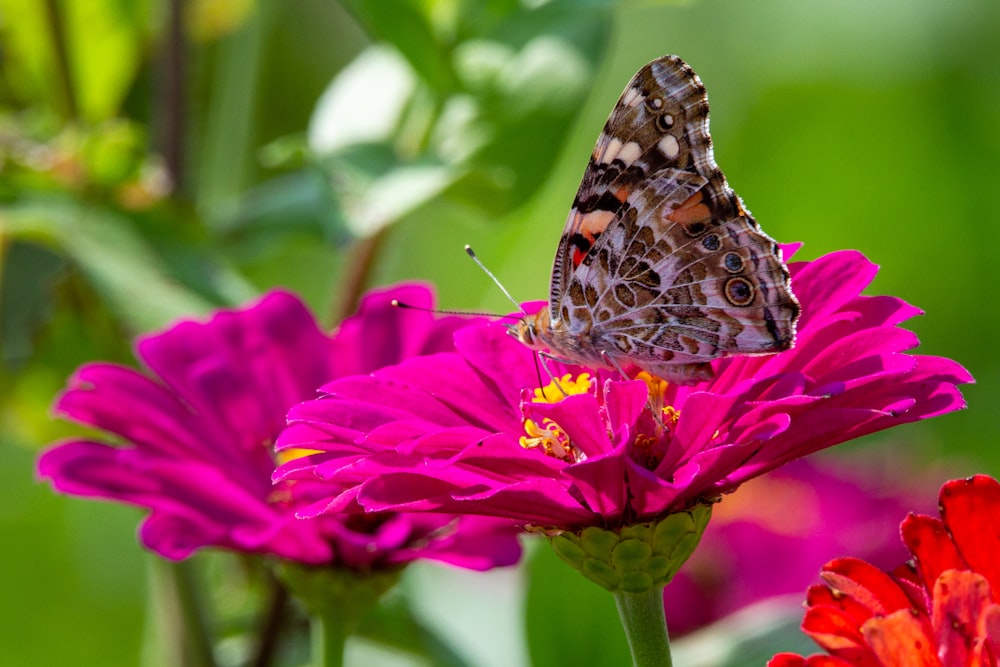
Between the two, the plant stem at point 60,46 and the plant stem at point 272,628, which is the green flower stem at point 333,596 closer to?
the plant stem at point 272,628

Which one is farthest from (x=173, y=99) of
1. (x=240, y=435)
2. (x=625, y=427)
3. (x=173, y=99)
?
(x=625, y=427)

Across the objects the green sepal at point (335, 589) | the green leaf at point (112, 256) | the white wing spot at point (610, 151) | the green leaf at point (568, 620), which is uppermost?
the green leaf at point (112, 256)

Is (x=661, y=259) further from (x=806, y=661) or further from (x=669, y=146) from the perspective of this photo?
(x=806, y=661)

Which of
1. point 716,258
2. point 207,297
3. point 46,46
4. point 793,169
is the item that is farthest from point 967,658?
point 793,169

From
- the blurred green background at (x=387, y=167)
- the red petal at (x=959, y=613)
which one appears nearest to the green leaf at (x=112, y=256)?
the blurred green background at (x=387, y=167)

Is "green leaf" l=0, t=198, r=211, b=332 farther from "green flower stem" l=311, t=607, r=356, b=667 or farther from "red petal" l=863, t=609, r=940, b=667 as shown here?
"red petal" l=863, t=609, r=940, b=667

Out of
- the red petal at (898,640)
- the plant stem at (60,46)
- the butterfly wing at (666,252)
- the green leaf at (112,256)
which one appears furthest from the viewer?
the plant stem at (60,46)

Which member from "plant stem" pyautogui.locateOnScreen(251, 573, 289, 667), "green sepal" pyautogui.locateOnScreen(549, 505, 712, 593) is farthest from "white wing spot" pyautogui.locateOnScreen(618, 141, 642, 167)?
"plant stem" pyautogui.locateOnScreen(251, 573, 289, 667)
